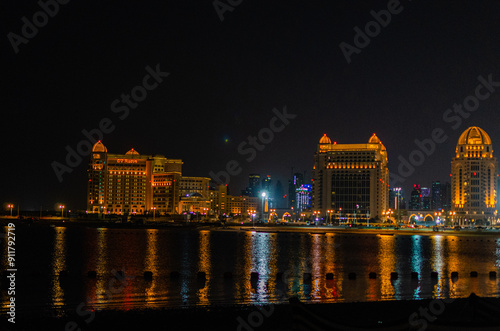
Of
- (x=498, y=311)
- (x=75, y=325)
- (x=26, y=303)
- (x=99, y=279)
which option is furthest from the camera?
(x=99, y=279)

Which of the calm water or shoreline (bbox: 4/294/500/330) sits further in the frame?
the calm water

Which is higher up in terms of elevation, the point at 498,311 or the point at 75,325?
the point at 498,311

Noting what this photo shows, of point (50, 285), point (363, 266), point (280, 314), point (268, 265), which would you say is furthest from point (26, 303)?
point (363, 266)

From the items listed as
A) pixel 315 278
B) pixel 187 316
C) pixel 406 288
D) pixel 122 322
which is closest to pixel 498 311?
pixel 187 316

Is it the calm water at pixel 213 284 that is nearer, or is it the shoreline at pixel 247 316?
the shoreline at pixel 247 316

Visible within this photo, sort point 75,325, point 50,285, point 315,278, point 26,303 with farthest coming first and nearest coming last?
1. point 315,278
2. point 50,285
3. point 26,303
4. point 75,325

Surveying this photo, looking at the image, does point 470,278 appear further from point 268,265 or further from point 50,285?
point 50,285

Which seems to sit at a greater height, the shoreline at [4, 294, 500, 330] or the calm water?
the shoreline at [4, 294, 500, 330]

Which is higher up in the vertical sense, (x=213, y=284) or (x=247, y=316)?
(x=247, y=316)

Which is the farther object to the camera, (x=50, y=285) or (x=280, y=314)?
(x=50, y=285)

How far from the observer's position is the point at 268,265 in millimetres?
54219

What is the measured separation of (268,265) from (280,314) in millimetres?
32278

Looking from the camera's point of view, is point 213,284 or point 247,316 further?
point 213,284

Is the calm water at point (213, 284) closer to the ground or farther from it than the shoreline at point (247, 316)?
closer to the ground
